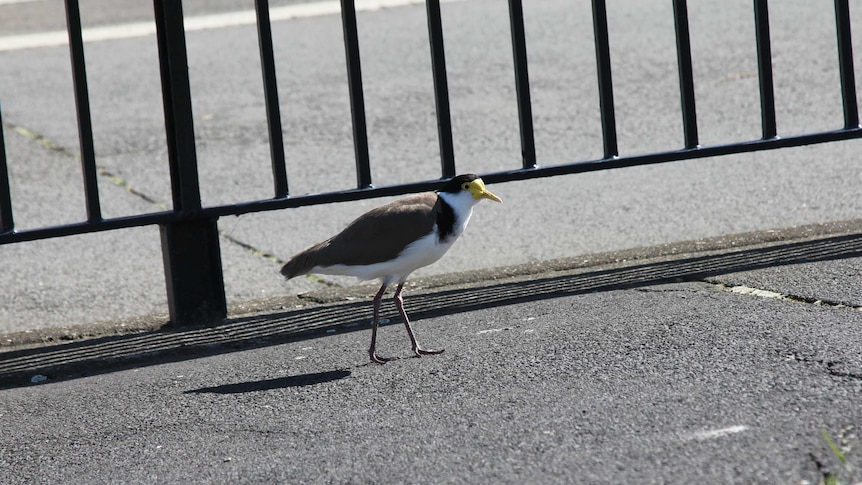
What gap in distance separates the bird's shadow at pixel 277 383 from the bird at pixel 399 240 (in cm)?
22

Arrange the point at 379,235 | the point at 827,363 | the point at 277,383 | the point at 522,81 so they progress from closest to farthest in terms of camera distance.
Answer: the point at 827,363 < the point at 277,383 < the point at 379,235 < the point at 522,81

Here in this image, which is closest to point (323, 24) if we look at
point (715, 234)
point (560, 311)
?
point (715, 234)

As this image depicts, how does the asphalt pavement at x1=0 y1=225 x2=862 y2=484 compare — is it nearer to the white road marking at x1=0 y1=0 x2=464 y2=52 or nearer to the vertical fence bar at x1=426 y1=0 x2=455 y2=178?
Result: the vertical fence bar at x1=426 y1=0 x2=455 y2=178

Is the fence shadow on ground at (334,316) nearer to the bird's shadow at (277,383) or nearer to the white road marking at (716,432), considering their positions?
the bird's shadow at (277,383)

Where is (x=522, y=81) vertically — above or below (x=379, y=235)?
above

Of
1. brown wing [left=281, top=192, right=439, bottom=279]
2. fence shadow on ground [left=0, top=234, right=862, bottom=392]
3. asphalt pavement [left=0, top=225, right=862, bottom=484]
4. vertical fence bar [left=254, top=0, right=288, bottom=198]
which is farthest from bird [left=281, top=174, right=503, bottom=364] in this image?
vertical fence bar [left=254, top=0, right=288, bottom=198]

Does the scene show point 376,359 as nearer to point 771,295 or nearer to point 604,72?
point 771,295

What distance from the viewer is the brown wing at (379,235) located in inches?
198

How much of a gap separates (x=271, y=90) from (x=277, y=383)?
144cm

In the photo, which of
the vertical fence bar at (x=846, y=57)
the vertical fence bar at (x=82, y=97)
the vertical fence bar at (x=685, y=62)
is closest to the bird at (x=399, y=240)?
the vertical fence bar at (x=82, y=97)

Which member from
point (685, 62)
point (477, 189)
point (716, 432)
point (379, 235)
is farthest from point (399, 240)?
point (685, 62)

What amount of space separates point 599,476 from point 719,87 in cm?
685

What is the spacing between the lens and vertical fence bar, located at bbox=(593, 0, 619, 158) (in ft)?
19.3

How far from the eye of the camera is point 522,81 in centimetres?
588
